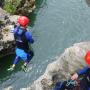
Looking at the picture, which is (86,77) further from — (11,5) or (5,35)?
(11,5)

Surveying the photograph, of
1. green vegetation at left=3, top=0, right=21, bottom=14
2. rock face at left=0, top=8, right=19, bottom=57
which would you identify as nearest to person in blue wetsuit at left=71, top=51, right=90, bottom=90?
rock face at left=0, top=8, right=19, bottom=57

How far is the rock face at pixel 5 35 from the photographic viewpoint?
54.3 feet

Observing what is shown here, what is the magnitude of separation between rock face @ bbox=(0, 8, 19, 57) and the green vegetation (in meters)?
2.17

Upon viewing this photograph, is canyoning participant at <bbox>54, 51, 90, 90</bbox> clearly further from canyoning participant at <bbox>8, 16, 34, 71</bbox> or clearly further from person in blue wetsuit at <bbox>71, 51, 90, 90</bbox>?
canyoning participant at <bbox>8, 16, 34, 71</bbox>

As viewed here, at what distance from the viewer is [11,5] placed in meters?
20.2

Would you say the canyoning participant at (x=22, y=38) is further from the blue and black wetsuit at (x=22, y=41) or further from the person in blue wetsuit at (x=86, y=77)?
the person in blue wetsuit at (x=86, y=77)

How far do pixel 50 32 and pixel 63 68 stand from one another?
→ 5977mm

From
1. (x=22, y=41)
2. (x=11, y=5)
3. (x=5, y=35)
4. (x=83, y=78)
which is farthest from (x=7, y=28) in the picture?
(x=83, y=78)

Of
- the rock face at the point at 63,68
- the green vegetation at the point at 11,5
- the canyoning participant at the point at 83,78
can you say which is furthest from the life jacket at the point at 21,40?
the green vegetation at the point at 11,5

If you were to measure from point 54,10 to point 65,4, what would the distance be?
4.84ft

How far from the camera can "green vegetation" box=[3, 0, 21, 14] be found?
20.3 m

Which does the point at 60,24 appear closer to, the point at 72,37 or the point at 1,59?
the point at 72,37

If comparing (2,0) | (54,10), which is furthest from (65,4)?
(2,0)

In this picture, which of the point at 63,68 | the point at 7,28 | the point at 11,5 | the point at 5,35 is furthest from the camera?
the point at 11,5
